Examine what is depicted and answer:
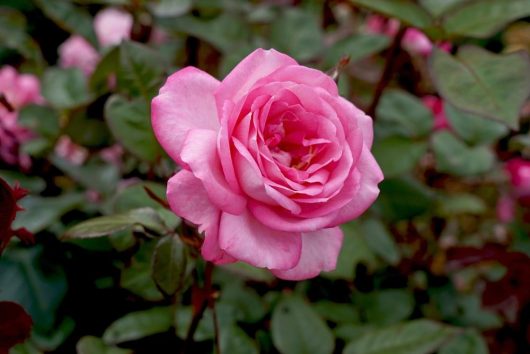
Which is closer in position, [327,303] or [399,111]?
→ [327,303]

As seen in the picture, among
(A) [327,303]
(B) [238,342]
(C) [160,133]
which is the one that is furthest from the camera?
(A) [327,303]

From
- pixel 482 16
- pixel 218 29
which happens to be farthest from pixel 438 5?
pixel 218 29

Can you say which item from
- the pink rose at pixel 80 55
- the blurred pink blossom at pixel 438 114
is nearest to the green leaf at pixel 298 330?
the blurred pink blossom at pixel 438 114

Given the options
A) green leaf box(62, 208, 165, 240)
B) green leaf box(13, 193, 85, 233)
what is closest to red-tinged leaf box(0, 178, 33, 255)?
green leaf box(62, 208, 165, 240)

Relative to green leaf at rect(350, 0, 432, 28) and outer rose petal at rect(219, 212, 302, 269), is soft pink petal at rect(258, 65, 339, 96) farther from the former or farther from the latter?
green leaf at rect(350, 0, 432, 28)

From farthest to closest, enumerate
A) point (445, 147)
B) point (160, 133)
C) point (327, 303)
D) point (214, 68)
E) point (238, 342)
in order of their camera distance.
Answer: point (214, 68), point (445, 147), point (327, 303), point (238, 342), point (160, 133)

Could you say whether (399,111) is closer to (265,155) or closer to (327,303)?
(327,303)

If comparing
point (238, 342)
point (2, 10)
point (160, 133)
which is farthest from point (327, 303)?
point (2, 10)
